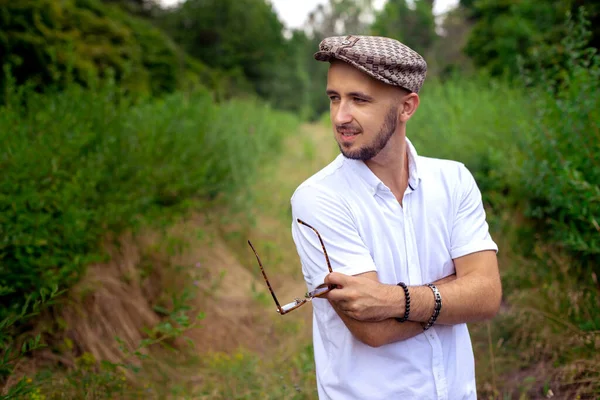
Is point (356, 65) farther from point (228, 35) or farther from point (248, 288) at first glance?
point (228, 35)

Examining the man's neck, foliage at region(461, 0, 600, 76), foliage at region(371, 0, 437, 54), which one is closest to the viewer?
the man's neck

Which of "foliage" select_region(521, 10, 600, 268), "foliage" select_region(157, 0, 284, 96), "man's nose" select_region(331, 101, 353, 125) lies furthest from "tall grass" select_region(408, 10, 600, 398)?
"foliage" select_region(157, 0, 284, 96)

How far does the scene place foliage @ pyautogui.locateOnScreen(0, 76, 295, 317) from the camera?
3.16 m

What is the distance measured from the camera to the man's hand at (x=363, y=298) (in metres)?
1.67

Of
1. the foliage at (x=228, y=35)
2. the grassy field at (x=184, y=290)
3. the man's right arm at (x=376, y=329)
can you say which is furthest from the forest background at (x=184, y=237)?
the foliage at (x=228, y=35)

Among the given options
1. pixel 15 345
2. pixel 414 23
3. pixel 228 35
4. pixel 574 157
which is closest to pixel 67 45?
pixel 15 345

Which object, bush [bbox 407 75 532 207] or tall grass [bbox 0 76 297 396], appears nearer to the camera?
tall grass [bbox 0 76 297 396]

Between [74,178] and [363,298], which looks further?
[74,178]

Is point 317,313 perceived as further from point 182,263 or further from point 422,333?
point 182,263

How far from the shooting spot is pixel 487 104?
24.2 feet

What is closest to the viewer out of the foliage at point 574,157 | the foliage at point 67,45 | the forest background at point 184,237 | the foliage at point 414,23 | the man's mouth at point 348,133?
the man's mouth at point 348,133

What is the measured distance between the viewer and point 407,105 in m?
2.00

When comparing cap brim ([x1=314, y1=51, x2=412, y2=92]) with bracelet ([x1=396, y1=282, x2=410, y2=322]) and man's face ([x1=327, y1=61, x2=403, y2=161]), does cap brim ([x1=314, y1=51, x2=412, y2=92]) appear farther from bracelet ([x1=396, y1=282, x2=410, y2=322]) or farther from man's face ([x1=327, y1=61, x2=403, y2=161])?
bracelet ([x1=396, y1=282, x2=410, y2=322])

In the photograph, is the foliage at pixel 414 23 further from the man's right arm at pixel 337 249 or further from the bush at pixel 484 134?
the man's right arm at pixel 337 249
